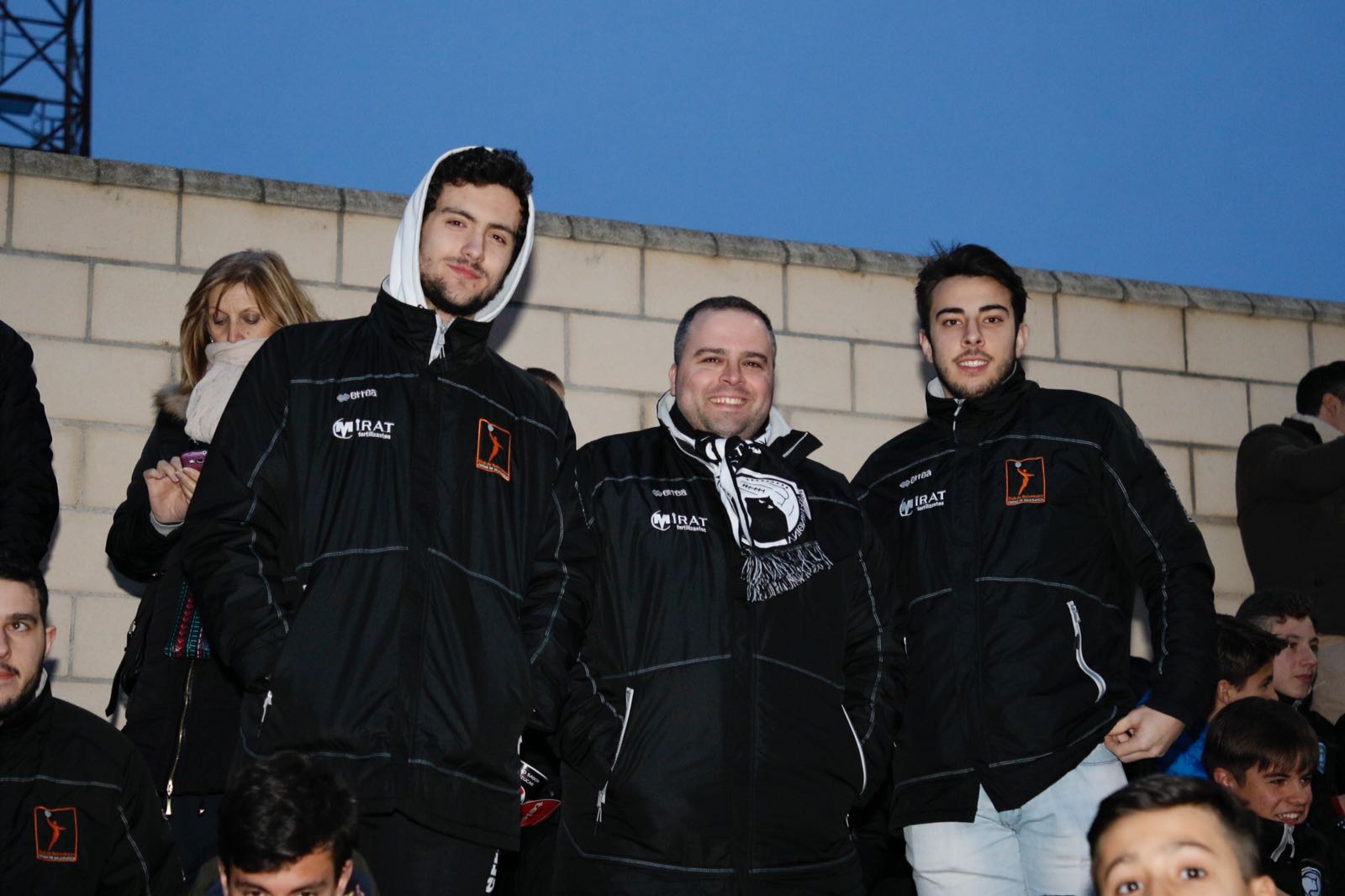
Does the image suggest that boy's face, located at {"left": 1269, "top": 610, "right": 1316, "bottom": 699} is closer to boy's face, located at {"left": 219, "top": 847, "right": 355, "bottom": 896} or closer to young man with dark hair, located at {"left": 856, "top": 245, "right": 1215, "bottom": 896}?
young man with dark hair, located at {"left": 856, "top": 245, "right": 1215, "bottom": 896}

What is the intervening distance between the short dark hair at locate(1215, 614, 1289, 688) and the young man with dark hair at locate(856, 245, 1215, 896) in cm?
188

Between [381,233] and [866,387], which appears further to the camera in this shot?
[866,387]

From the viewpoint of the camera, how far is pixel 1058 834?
4191 millimetres

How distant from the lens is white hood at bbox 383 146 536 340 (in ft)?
14.1

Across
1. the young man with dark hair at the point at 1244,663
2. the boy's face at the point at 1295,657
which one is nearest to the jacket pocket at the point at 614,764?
the young man with dark hair at the point at 1244,663

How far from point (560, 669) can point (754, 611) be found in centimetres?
53

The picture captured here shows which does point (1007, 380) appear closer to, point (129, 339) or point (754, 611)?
point (754, 611)

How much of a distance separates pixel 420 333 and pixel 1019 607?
67.2 inches

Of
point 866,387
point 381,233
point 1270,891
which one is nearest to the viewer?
point 1270,891

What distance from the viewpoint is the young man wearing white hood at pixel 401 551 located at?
148 inches

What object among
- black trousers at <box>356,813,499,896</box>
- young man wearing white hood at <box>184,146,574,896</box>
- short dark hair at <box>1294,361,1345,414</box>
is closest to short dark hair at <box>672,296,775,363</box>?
young man wearing white hood at <box>184,146,574,896</box>

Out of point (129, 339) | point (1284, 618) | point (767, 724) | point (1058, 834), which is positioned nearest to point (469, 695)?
point (767, 724)

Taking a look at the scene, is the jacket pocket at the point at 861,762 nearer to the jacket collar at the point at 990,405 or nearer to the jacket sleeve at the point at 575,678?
the jacket sleeve at the point at 575,678

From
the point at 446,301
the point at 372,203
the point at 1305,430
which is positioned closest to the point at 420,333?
the point at 446,301
